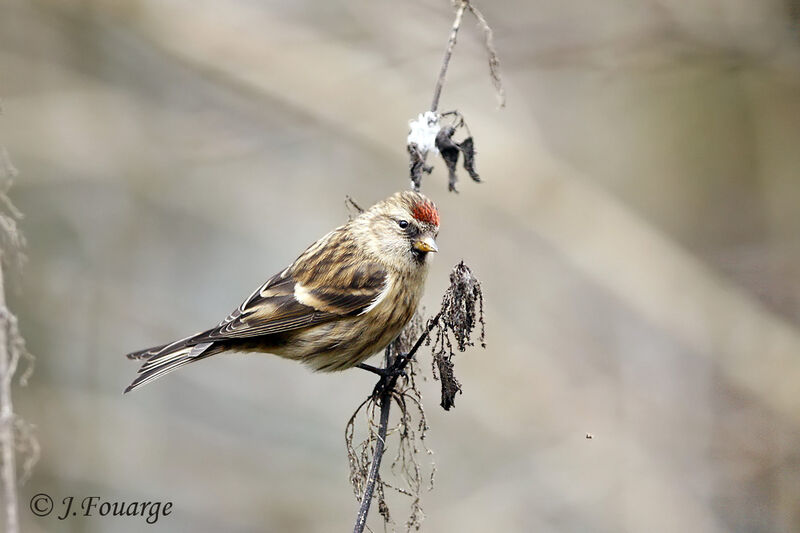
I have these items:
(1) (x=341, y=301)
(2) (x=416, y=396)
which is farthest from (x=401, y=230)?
(2) (x=416, y=396)

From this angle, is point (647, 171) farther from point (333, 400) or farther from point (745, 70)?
point (333, 400)

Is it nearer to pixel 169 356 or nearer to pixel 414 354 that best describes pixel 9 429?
pixel 414 354

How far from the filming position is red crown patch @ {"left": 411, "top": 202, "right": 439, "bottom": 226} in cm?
418

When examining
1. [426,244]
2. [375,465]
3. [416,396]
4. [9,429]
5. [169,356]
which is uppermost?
[426,244]

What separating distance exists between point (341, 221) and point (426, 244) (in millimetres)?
3640

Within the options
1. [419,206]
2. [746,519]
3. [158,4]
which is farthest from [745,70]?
[158,4]

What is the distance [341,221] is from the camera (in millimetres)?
7910

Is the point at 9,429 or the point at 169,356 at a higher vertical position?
the point at 169,356

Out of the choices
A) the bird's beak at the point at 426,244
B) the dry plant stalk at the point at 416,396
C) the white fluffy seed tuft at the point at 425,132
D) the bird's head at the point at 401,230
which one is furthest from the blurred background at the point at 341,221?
the dry plant stalk at the point at 416,396

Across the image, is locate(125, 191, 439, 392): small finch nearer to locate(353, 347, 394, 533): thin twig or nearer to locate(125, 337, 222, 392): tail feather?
locate(125, 337, 222, 392): tail feather

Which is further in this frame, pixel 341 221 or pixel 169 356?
pixel 341 221

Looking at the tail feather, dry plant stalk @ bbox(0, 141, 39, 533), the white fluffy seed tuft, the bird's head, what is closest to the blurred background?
the bird's head

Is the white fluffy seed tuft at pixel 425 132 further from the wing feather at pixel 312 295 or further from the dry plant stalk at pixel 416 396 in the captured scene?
the wing feather at pixel 312 295

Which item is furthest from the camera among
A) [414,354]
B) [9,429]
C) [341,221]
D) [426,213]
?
[341,221]
